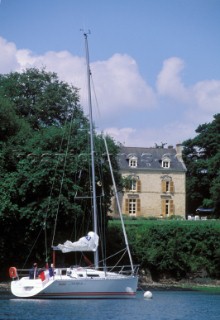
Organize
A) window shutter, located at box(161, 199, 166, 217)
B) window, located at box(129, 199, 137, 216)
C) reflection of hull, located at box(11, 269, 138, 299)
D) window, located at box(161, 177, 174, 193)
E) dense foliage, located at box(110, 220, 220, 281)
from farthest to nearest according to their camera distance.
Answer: window, located at box(161, 177, 174, 193), window shutter, located at box(161, 199, 166, 217), window, located at box(129, 199, 137, 216), dense foliage, located at box(110, 220, 220, 281), reflection of hull, located at box(11, 269, 138, 299)

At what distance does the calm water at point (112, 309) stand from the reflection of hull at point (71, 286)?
0.75 m

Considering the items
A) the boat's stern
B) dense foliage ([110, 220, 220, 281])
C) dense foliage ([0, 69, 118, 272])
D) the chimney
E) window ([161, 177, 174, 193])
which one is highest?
the chimney

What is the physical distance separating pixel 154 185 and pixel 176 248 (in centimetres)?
3656

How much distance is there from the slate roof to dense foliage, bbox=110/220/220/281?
3392 cm

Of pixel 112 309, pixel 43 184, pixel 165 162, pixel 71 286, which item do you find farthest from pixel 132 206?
pixel 112 309

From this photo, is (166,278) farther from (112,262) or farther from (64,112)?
(64,112)

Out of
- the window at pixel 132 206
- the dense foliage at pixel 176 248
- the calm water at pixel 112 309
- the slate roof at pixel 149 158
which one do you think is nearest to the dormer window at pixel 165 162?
the slate roof at pixel 149 158

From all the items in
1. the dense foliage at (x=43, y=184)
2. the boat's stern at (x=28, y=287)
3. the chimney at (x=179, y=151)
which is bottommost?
the boat's stern at (x=28, y=287)

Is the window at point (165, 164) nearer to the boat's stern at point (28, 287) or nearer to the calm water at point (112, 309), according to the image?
the calm water at point (112, 309)

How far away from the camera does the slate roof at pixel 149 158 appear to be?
10494 centimetres

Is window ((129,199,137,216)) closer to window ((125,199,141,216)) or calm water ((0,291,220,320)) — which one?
window ((125,199,141,216))

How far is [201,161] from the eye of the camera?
109m

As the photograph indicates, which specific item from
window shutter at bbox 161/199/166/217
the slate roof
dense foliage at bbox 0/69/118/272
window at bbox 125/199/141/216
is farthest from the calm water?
the slate roof

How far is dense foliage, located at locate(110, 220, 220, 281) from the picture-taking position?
224 feet
